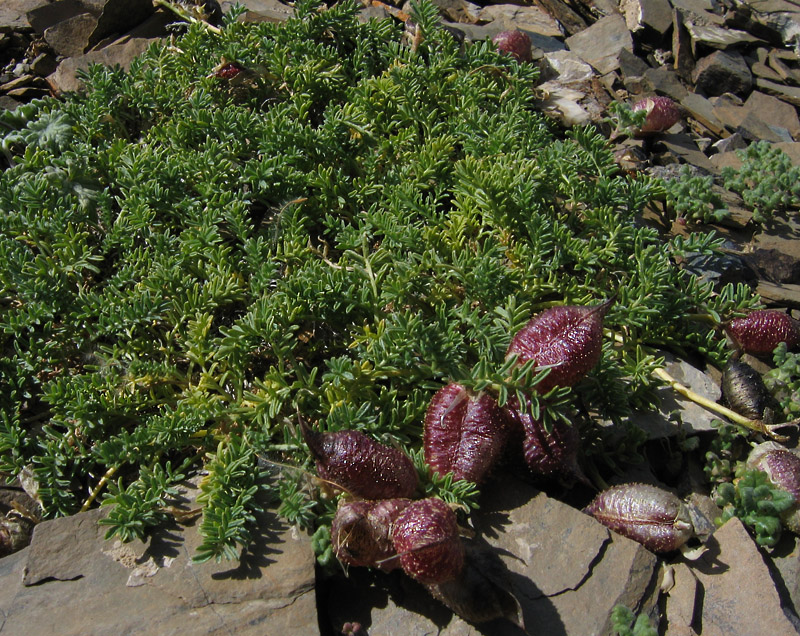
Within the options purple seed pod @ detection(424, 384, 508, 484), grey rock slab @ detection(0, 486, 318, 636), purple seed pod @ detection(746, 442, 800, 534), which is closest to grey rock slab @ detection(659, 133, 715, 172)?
purple seed pod @ detection(746, 442, 800, 534)

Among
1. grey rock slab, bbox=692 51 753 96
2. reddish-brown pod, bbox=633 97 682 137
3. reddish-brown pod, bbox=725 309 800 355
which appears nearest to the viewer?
reddish-brown pod, bbox=725 309 800 355

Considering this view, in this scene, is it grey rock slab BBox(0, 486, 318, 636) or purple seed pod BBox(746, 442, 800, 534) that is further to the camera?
purple seed pod BBox(746, 442, 800, 534)

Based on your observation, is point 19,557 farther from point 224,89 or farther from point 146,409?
point 224,89

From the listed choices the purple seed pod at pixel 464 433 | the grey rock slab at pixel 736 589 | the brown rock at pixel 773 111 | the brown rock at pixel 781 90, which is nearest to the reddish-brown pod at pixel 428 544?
the purple seed pod at pixel 464 433

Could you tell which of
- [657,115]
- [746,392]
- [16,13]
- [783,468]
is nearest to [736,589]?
[783,468]

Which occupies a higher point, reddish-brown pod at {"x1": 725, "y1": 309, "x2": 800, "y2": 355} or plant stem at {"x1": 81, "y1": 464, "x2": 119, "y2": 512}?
plant stem at {"x1": 81, "y1": 464, "x2": 119, "y2": 512}

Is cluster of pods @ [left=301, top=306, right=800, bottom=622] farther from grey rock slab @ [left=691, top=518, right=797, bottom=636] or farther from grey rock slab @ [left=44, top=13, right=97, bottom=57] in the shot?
grey rock slab @ [left=44, top=13, right=97, bottom=57]

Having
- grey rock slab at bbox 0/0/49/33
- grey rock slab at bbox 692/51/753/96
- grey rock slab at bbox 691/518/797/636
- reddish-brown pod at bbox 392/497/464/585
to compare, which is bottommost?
grey rock slab at bbox 692/51/753/96

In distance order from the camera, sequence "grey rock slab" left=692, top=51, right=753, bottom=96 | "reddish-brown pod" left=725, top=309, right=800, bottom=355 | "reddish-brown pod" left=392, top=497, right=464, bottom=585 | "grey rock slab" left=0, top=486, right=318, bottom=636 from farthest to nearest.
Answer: "grey rock slab" left=692, top=51, right=753, bottom=96 < "reddish-brown pod" left=725, top=309, right=800, bottom=355 < "grey rock slab" left=0, top=486, right=318, bottom=636 < "reddish-brown pod" left=392, top=497, right=464, bottom=585

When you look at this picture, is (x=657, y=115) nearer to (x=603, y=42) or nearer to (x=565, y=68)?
(x=565, y=68)
